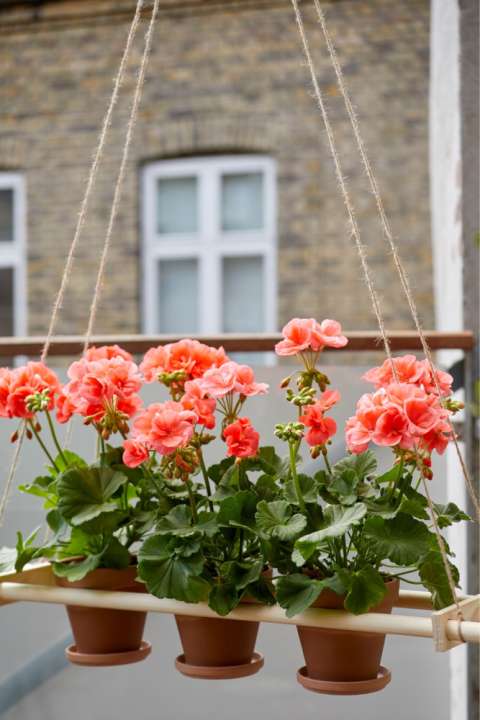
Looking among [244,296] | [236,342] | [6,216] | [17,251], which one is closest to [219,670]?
[236,342]

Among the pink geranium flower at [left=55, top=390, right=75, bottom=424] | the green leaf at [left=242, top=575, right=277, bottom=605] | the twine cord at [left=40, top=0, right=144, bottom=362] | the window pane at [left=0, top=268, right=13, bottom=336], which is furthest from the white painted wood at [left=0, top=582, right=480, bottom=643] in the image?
the window pane at [left=0, top=268, right=13, bottom=336]

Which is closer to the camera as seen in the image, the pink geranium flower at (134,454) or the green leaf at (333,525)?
the green leaf at (333,525)

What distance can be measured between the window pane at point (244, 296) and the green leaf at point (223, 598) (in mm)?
5324

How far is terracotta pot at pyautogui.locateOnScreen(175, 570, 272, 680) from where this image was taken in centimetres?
145

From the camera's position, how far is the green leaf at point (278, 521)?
133 centimetres

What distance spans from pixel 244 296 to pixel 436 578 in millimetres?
5390

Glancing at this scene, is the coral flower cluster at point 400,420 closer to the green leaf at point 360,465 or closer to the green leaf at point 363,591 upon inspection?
the green leaf at point 360,465

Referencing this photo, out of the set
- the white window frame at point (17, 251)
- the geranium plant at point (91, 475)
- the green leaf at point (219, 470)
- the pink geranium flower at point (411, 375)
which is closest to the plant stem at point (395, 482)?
the pink geranium flower at point (411, 375)

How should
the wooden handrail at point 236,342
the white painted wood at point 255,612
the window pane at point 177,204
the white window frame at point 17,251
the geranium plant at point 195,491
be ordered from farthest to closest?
the white window frame at point 17,251, the window pane at point 177,204, the wooden handrail at point 236,342, the geranium plant at point 195,491, the white painted wood at point 255,612

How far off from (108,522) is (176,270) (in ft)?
17.6

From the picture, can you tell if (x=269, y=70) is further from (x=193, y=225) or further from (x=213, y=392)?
(x=213, y=392)

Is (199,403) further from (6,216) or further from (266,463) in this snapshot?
(6,216)

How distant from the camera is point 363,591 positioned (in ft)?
4.30

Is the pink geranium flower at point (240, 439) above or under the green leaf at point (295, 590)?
above
